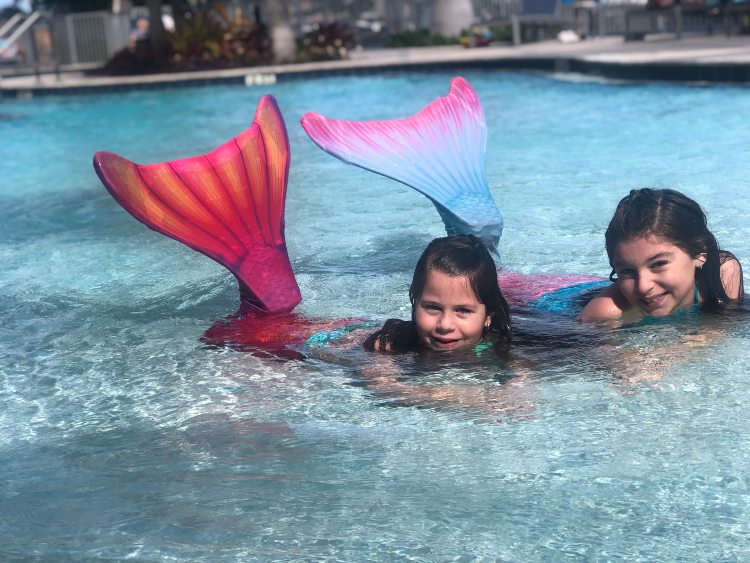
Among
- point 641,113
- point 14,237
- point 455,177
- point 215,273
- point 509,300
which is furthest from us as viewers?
point 641,113

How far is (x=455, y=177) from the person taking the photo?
516 centimetres

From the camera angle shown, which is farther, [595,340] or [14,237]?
[14,237]

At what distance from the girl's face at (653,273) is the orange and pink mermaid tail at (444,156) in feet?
2.32

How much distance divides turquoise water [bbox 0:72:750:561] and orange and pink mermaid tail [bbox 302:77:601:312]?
0.52m

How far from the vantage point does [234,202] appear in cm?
446

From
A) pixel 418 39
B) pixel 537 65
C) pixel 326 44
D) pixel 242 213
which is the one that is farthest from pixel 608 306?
pixel 418 39

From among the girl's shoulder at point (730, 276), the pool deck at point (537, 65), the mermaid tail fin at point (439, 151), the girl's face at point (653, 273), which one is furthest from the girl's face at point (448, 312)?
the pool deck at point (537, 65)

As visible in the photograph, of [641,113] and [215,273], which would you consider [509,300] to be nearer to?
[215,273]

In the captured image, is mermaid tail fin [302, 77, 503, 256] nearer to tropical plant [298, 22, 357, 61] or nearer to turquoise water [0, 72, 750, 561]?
turquoise water [0, 72, 750, 561]

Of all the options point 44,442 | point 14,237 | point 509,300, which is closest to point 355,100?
point 14,237

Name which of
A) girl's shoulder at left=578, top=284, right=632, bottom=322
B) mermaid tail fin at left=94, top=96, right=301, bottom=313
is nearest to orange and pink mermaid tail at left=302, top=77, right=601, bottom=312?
mermaid tail fin at left=94, top=96, right=301, bottom=313

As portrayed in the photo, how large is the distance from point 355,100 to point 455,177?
9884 millimetres

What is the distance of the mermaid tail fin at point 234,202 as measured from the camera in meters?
4.26

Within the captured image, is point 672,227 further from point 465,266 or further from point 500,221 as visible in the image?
point 500,221
